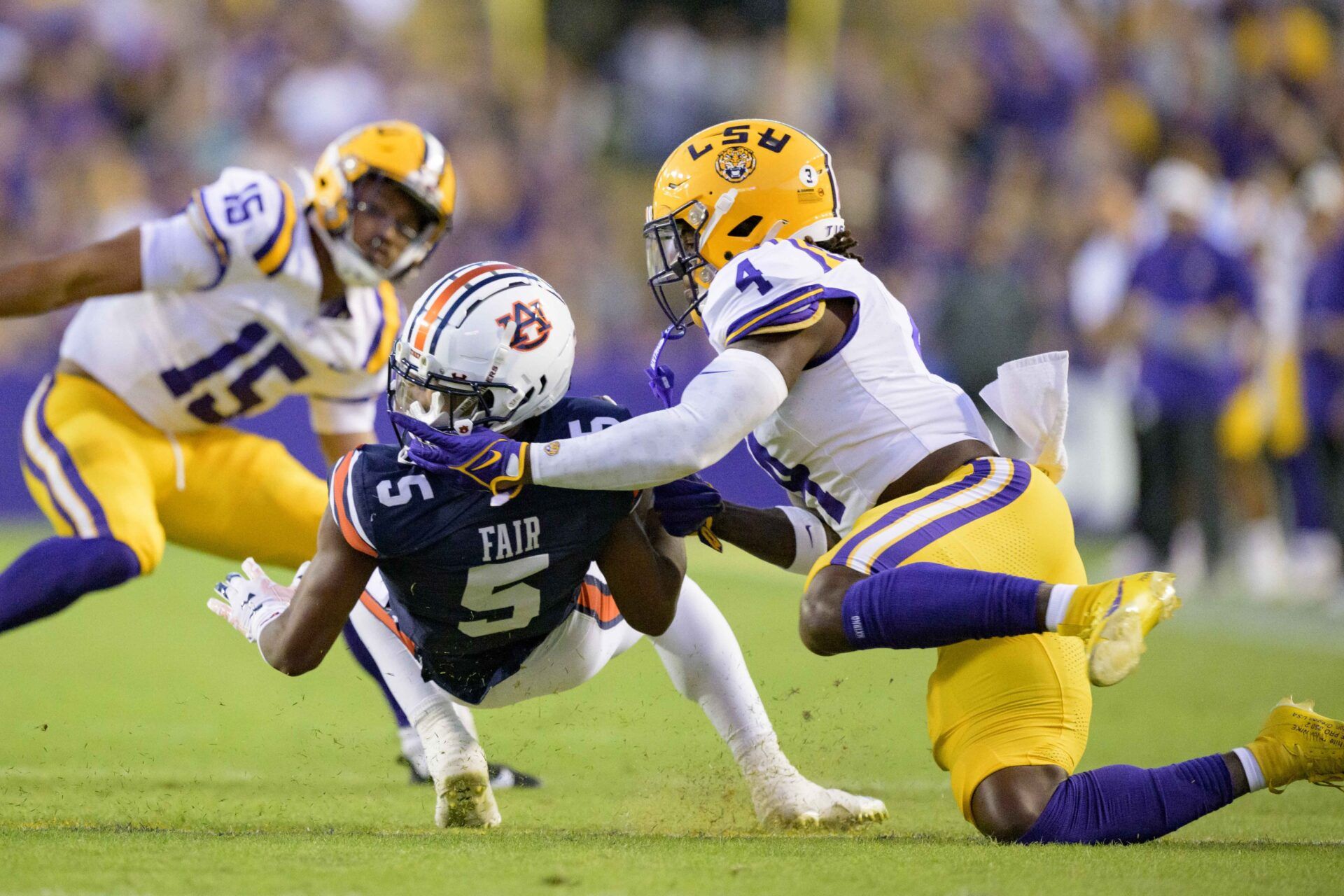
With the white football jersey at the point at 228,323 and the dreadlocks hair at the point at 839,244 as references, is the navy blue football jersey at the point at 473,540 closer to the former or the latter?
the dreadlocks hair at the point at 839,244

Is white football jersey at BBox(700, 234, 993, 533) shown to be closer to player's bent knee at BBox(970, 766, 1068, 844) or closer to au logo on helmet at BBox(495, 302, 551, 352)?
au logo on helmet at BBox(495, 302, 551, 352)

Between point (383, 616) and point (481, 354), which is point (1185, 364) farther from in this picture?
point (481, 354)

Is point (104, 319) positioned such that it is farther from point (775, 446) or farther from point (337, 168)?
point (775, 446)

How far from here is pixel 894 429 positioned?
3473 millimetres

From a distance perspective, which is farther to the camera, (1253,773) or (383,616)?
(383,616)

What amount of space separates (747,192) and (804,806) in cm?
141

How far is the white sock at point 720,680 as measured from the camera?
142 inches

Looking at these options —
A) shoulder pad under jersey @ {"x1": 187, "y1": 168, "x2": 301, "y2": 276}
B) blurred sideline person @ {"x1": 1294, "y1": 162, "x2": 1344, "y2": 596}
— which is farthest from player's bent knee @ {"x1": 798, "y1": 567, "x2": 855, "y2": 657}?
blurred sideline person @ {"x1": 1294, "y1": 162, "x2": 1344, "y2": 596}

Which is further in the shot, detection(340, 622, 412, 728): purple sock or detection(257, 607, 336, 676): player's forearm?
detection(340, 622, 412, 728): purple sock

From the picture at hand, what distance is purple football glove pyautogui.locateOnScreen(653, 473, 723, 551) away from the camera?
3.39 metres

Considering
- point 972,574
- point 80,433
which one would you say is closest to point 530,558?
point 972,574

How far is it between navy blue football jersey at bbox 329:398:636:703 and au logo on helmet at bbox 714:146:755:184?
66 cm

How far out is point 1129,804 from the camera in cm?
319

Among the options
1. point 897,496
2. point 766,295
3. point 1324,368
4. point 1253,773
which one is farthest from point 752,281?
point 1324,368
